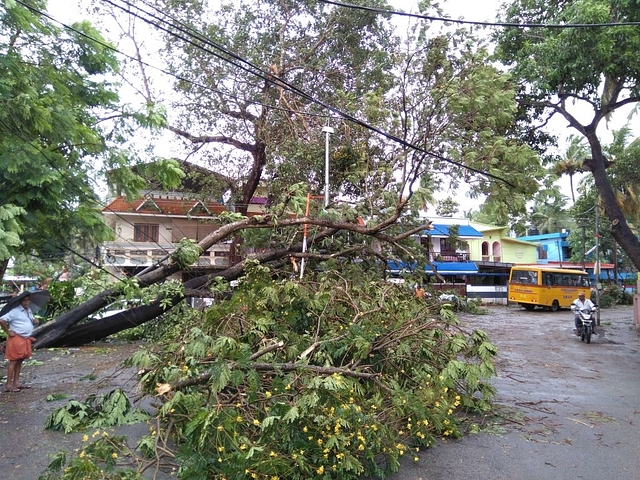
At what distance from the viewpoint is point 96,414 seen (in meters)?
6.04

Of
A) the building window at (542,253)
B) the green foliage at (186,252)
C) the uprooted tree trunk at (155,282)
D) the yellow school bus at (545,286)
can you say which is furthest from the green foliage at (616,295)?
the green foliage at (186,252)

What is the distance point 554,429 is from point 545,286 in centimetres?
2517

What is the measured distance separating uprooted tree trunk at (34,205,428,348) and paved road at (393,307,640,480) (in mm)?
3665

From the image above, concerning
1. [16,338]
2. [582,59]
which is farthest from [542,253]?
[16,338]

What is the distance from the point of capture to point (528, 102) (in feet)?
46.3

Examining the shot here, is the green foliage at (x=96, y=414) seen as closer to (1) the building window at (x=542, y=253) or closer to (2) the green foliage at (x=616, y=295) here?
(2) the green foliage at (x=616, y=295)

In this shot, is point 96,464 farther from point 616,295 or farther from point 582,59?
point 616,295

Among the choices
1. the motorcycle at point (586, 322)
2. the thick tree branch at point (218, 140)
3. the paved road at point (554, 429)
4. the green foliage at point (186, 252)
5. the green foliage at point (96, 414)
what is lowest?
the paved road at point (554, 429)

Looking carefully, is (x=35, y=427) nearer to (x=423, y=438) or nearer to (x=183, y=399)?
(x=183, y=399)

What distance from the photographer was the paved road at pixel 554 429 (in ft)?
15.8

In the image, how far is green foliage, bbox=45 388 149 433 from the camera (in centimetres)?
569

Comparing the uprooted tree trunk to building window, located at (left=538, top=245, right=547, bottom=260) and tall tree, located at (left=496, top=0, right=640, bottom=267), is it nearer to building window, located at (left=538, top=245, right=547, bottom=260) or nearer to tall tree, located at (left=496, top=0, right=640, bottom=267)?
tall tree, located at (left=496, top=0, right=640, bottom=267)

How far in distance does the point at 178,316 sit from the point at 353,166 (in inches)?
231

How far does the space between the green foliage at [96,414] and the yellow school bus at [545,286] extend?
1073 inches
